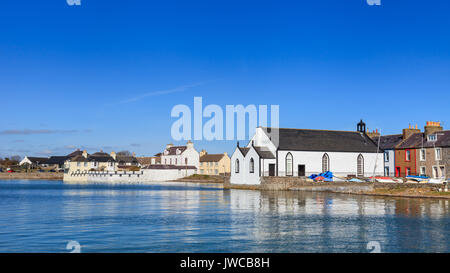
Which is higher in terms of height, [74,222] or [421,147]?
[421,147]

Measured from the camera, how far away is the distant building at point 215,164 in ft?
407

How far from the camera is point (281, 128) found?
69.9m

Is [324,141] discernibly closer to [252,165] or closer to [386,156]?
[386,156]

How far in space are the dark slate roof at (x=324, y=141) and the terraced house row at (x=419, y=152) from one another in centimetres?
339

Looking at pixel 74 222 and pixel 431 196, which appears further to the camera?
pixel 431 196

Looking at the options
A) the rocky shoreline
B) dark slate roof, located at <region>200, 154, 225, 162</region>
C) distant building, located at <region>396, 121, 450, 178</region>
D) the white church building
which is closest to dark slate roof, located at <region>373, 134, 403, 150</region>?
the white church building

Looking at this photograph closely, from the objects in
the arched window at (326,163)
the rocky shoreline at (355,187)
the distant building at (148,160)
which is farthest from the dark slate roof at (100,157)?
the arched window at (326,163)

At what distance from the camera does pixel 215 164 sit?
12531 cm

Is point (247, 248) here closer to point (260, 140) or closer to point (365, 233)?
point (365, 233)

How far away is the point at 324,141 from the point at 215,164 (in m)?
58.7
